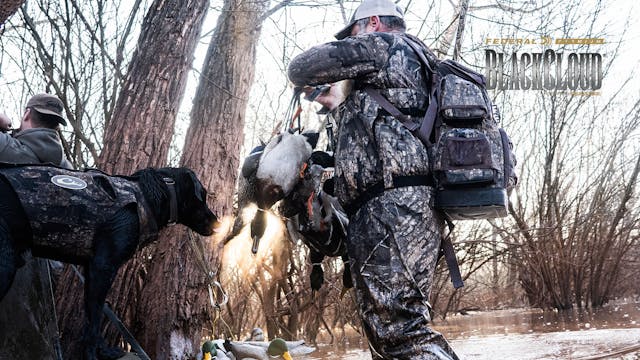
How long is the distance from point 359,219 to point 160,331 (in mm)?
2754

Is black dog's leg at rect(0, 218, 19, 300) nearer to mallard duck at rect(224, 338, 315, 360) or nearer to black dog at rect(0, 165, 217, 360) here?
black dog at rect(0, 165, 217, 360)

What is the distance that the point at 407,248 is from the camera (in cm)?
274

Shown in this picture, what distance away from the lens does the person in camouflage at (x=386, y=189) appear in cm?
270

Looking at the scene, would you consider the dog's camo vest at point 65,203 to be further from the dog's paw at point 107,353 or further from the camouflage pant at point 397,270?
the camouflage pant at point 397,270

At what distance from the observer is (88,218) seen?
3195mm

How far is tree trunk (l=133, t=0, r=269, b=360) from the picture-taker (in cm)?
505

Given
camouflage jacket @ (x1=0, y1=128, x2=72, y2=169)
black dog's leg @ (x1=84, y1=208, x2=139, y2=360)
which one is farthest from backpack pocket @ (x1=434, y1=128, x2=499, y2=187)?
camouflage jacket @ (x1=0, y1=128, x2=72, y2=169)

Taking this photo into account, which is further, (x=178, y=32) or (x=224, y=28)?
(x=224, y=28)

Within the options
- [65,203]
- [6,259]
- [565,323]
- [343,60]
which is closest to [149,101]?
[65,203]

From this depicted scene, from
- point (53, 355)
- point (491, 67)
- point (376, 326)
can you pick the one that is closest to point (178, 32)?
point (53, 355)

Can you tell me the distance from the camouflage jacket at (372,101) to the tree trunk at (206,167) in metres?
2.61

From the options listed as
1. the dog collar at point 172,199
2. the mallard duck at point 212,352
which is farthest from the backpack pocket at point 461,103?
the mallard duck at point 212,352

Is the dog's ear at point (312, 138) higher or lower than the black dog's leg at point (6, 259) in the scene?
higher

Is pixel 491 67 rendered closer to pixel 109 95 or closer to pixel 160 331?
pixel 109 95
